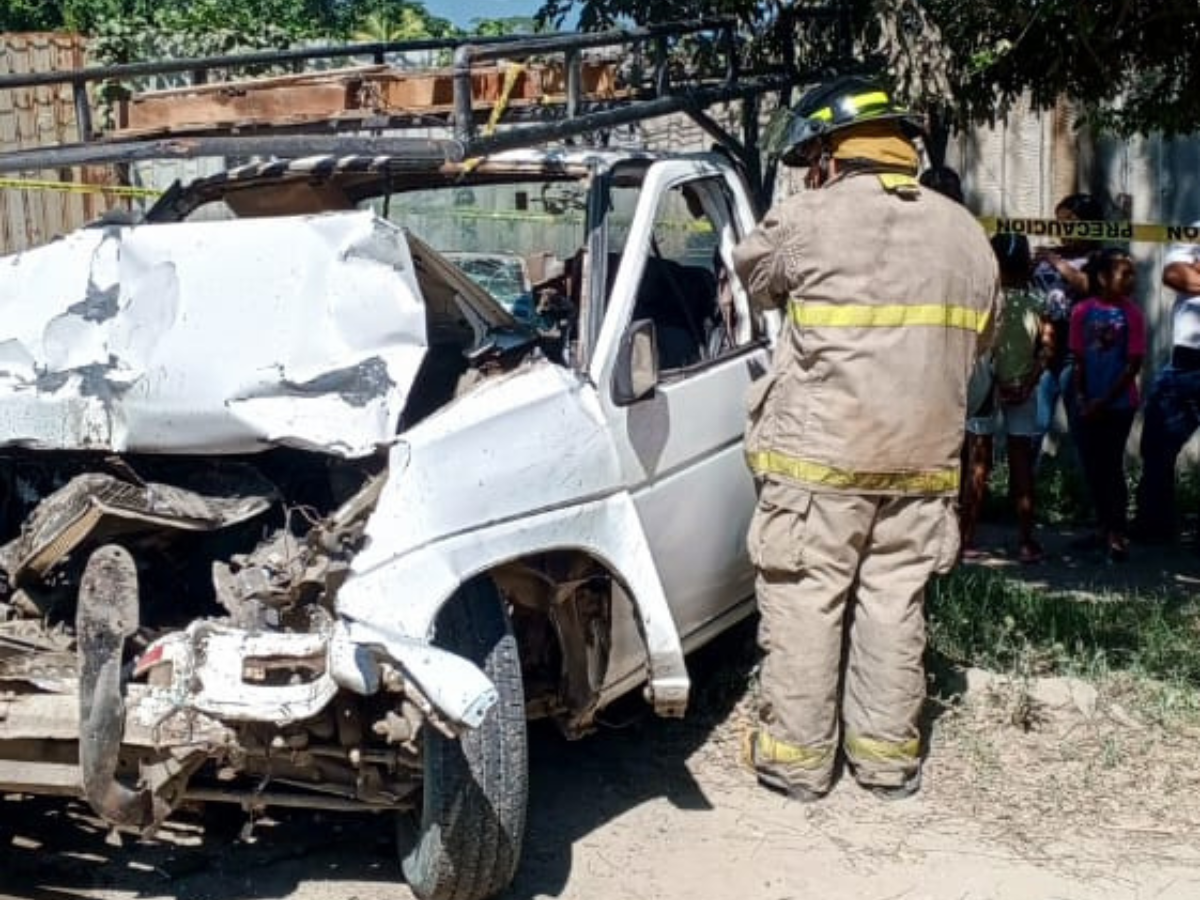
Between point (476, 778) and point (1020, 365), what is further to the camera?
Answer: point (1020, 365)

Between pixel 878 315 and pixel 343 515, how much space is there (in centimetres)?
169

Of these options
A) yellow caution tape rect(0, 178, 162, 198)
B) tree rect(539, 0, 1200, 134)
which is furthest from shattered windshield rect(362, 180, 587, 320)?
yellow caution tape rect(0, 178, 162, 198)

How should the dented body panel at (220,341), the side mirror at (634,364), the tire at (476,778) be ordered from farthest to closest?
the side mirror at (634,364), the dented body panel at (220,341), the tire at (476,778)

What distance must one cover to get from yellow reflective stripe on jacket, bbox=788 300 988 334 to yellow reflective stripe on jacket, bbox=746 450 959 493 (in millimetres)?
400

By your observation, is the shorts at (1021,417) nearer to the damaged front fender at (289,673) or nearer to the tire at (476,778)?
the tire at (476,778)

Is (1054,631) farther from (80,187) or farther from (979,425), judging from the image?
(80,187)

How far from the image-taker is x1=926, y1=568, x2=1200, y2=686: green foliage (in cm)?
611

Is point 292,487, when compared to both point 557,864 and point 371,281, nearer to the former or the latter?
point 371,281

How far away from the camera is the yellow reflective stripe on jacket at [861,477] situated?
5.04 m

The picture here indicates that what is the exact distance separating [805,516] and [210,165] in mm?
3893

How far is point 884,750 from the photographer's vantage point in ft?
17.3

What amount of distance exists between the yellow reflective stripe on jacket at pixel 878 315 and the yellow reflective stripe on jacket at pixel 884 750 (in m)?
1.25

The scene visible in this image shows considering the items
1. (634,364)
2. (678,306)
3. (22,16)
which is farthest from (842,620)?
(22,16)

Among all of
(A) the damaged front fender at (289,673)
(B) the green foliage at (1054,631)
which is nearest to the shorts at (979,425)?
(B) the green foliage at (1054,631)
